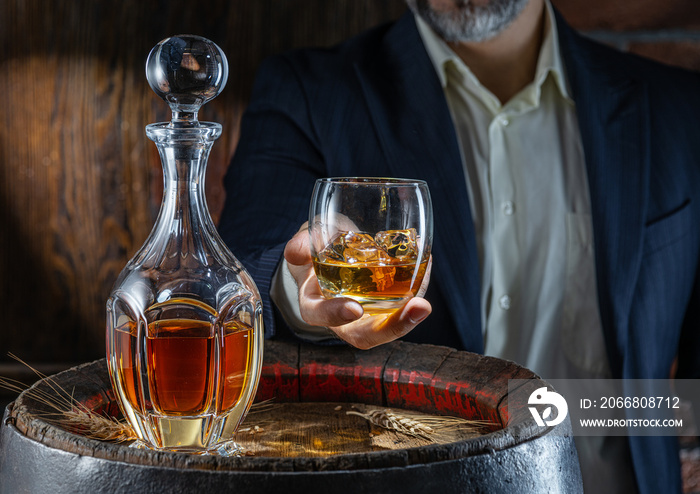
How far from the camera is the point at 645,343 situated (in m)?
1.25

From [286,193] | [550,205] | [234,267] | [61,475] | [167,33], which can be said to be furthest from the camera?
[167,33]

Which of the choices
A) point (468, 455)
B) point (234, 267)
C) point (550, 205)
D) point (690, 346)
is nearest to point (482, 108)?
point (550, 205)

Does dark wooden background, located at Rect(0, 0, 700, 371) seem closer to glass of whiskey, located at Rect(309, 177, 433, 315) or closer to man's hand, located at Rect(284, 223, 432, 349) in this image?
man's hand, located at Rect(284, 223, 432, 349)

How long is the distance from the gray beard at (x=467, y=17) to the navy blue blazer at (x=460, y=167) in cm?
5

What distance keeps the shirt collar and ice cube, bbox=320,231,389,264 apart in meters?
0.78

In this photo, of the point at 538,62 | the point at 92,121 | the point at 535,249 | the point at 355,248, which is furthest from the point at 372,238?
the point at 92,121

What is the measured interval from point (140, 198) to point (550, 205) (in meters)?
0.85

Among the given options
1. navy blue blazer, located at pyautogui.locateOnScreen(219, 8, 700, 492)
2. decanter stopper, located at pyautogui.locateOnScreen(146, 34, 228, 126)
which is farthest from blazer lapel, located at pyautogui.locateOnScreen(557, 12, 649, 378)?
decanter stopper, located at pyautogui.locateOnScreen(146, 34, 228, 126)

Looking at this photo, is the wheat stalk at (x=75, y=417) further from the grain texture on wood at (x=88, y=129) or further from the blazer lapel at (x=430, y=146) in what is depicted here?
the grain texture on wood at (x=88, y=129)

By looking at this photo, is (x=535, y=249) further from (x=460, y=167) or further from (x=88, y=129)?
(x=88, y=129)

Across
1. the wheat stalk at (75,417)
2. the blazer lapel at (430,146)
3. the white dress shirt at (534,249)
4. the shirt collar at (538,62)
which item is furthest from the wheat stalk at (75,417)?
the shirt collar at (538,62)

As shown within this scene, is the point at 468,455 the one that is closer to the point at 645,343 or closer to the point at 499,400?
the point at 499,400

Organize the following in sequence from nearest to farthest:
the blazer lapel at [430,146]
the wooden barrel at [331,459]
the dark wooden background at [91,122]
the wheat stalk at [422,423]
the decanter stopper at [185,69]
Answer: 1. the wooden barrel at [331,459]
2. the decanter stopper at [185,69]
3. the wheat stalk at [422,423]
4. the blazer lapel at [430,146]
5. the dark wooden background at [91,122]

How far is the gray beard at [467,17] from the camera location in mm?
1264
